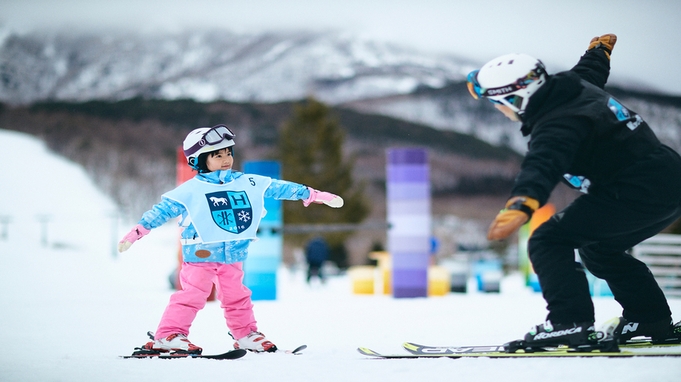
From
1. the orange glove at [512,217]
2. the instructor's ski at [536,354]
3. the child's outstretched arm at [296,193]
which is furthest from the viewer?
the child's outstretched arm at [296,193]

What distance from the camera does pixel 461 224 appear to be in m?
36.1

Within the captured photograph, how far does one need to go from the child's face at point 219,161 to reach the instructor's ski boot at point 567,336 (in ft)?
6.39

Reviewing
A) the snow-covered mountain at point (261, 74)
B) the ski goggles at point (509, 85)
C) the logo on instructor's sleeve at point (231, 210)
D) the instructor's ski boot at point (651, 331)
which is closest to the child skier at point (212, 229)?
the logo on instructor's sleeve at point (231, 210)

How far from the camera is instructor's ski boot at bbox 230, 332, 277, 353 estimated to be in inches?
143

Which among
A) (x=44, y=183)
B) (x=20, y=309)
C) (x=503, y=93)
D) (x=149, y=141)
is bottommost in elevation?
(x=20, y=309)

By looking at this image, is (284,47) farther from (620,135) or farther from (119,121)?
(620,135)

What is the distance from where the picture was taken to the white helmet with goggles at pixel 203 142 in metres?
3.65

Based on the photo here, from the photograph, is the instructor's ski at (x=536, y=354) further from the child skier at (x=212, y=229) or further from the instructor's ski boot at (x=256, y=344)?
the child skier at (x=212, y=229)

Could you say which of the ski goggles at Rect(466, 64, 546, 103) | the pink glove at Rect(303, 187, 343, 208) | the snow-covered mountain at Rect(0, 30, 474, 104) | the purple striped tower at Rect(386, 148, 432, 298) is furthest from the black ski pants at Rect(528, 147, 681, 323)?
the snow-covered mountain at Rect(0, 30, 474, 104)

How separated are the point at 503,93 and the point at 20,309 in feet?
19.5

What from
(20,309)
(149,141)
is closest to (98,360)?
(20,309)

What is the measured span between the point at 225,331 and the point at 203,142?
189 centimetres

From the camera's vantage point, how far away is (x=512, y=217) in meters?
2.44

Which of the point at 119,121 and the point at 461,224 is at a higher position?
the point at 119,121
